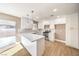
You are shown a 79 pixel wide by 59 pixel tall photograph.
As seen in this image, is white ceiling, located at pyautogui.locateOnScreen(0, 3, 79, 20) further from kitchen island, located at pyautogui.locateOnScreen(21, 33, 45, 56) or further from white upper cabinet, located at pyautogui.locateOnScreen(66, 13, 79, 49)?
kitchen island, located at pyautogui.locateOnScreen(21, 33, 45, 56)

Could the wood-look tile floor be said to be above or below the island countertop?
below

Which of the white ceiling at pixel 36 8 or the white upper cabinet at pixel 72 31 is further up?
the white ceiling at pixel 36 8

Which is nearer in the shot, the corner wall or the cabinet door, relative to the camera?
the corner wall

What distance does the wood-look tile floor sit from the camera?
1.32m

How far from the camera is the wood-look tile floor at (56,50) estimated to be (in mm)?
1325

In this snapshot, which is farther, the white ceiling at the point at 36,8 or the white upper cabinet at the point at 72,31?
the white upper cabinet at the point at 72,31

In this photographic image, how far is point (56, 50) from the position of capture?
1.38m

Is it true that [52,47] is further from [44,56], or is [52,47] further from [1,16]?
[1,16]

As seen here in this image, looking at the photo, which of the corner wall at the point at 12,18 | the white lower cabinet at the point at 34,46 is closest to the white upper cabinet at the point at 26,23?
the corner wall at the point at 12,18

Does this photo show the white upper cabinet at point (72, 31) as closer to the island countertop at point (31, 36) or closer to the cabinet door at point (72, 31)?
the cabinet door at point (72, 31)

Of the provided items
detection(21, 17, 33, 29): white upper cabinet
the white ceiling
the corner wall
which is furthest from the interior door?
the corner wall

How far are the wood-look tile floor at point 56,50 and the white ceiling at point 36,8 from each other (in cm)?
68

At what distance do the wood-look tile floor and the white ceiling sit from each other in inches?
26.8

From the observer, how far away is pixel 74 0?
127cm
